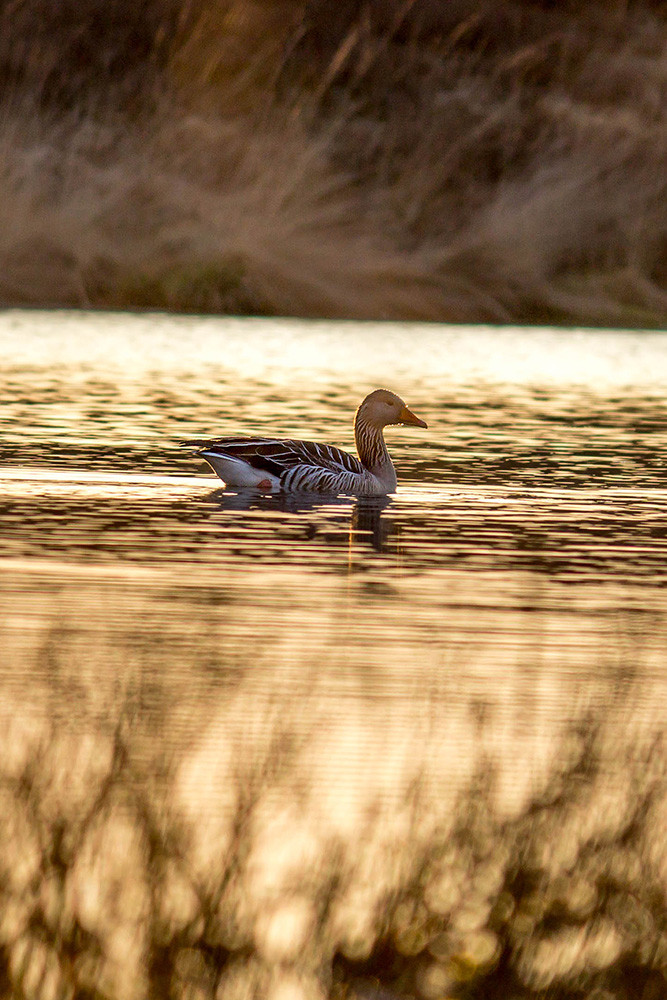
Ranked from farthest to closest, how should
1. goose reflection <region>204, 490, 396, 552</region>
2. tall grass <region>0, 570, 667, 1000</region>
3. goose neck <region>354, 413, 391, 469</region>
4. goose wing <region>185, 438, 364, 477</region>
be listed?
goose neck <region>354, 413, 391, 469</region>, goose wing <region>185, 438, 364, 477</region>, goose reflection <region>204, 490, 396, 552</region>, tall grass <region>0, 570, 667, 1000</region>

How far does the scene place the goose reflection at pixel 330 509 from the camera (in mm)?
12459

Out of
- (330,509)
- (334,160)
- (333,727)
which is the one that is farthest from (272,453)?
(334,160)

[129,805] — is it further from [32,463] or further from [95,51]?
[95,51]

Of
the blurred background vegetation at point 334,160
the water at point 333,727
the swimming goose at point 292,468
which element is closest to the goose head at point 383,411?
the water at point 333,727

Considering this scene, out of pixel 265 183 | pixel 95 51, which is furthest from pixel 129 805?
pixel 95 51

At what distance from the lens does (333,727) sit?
7.09 meters

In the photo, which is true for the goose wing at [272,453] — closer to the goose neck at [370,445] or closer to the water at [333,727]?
the water at [333,727]

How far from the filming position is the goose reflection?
12459 mm

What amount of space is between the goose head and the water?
20.0 inches

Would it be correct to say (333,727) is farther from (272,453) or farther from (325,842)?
(272,453)

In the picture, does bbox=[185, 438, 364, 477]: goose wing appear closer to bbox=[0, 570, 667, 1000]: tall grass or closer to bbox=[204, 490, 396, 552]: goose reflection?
bbox=[204, 490, 396, 552]: goose reflection

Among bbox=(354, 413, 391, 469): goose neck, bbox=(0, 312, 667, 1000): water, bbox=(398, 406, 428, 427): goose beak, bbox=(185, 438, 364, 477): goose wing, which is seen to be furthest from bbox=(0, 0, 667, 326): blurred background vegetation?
bbox=(185, 438, 364, 477): goose wing

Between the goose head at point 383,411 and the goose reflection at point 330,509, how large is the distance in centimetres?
113

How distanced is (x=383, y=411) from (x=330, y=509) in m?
1.88
